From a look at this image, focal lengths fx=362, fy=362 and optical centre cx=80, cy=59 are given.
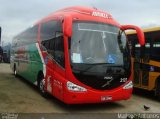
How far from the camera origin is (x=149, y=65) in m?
13.9

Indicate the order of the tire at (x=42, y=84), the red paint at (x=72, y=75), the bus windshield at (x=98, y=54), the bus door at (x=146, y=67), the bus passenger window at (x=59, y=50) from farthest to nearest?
the bus door at (x=146, y=67) → the tire at (x=42, y=84) → the bus passenger window at (x=59, y=50) → the bus windshield at (x=98, y=54) → the red paint at (x=72, y=75)

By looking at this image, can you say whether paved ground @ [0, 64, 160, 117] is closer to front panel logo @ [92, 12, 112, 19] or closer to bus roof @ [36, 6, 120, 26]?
bus roof @ [36, 6, 120, 26]

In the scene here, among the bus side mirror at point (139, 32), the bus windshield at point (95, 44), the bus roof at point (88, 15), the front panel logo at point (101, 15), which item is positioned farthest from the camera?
the front panel logo at point (101, 15)

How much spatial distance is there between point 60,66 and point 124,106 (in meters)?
2.65

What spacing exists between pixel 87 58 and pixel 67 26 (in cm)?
114

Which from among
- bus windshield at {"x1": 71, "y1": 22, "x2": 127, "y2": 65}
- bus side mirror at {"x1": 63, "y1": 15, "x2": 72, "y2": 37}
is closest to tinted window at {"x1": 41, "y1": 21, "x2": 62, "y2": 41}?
bus side mirror at {"x1": 63, "y1": 15, "x2": 72, "y2": 37}

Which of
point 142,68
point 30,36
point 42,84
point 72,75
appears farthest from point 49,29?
point 142,68

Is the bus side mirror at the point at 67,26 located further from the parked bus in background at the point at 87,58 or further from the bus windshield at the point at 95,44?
the bus windshield at the point at 95,44

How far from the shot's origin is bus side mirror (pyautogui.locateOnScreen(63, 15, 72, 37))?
10.6 metres

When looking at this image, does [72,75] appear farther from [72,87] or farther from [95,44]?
[95,44]

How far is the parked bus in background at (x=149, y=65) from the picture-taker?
1362 cm

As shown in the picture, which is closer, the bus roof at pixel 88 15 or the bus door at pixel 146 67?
the bus roof at pixel 88 15

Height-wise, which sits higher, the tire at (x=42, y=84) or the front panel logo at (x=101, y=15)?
the front panel logo at (x=101, y=15)

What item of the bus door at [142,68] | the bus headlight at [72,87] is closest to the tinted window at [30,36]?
the bus door at [142,68]
